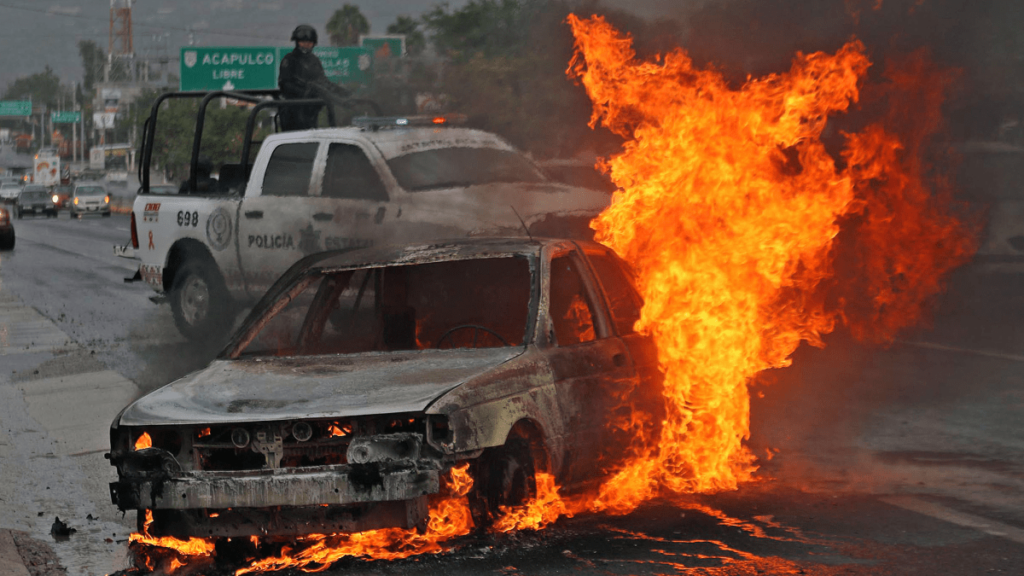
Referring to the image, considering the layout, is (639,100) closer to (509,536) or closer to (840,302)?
(509,536)

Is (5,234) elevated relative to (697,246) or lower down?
lower down

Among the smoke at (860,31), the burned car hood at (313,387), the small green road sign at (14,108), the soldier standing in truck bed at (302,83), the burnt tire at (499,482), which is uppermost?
the small green road sign at (14,108)

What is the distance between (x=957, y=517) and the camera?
6.40 meters

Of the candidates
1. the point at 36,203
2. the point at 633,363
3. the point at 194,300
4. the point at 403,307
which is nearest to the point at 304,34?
the point at 194,300

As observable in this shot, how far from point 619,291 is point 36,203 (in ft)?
195

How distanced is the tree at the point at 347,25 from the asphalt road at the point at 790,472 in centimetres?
6700

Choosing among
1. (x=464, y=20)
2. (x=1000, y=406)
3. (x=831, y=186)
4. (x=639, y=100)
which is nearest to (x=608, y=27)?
(x=639, y=100)

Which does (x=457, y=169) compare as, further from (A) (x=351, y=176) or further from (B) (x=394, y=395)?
(B) (x=394, y=395)

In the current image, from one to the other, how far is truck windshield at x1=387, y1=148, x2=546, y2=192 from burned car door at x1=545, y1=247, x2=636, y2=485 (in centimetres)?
388

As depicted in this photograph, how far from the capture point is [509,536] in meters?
5.82

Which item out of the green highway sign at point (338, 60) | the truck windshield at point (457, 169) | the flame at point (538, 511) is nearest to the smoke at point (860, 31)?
the truck windshield at point (457, 169)

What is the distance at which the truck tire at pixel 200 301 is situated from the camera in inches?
498

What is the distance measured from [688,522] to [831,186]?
3.13m

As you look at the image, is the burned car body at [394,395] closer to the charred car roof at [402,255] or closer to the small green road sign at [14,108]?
the charred car roof at [402,255]
